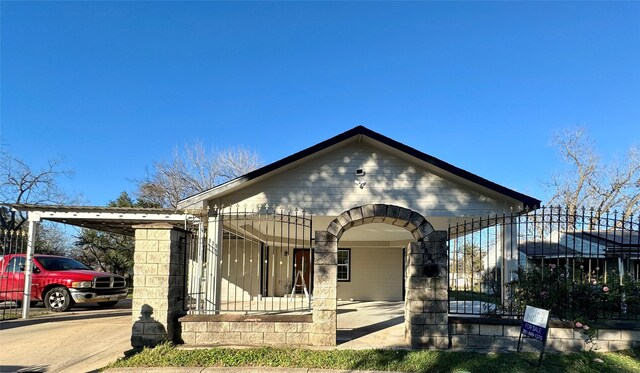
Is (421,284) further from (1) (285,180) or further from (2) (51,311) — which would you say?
(2) (51,311)

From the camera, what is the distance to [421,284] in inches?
304

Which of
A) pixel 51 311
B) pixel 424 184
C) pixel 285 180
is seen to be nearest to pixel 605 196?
pixel 424 184

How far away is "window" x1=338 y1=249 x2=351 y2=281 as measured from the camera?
17.4 metres

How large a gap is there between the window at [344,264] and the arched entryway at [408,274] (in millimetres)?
9542

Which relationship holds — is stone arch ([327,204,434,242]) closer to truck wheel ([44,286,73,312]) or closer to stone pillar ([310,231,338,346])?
stone pillar ([310,231,338,346])

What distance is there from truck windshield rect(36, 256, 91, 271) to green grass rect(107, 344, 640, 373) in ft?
24.8

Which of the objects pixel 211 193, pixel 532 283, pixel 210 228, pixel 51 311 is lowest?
pixel 51 311

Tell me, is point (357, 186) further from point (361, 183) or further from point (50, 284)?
point (50, 284)

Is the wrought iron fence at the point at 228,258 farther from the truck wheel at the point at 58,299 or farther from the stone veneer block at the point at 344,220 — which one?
the truck wheel at the point at 58,299

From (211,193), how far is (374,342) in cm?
501

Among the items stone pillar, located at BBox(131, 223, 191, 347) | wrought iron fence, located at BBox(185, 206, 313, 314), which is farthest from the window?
stone pillar, located at BBox(131, 223, 191, 347)

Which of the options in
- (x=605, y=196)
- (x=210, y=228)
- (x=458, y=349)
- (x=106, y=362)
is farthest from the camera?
(x=605, y=196)

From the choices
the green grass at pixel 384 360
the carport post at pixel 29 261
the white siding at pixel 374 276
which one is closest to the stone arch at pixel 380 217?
the green grass at pixel 384 360

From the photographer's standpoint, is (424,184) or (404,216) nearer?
(404,216)
